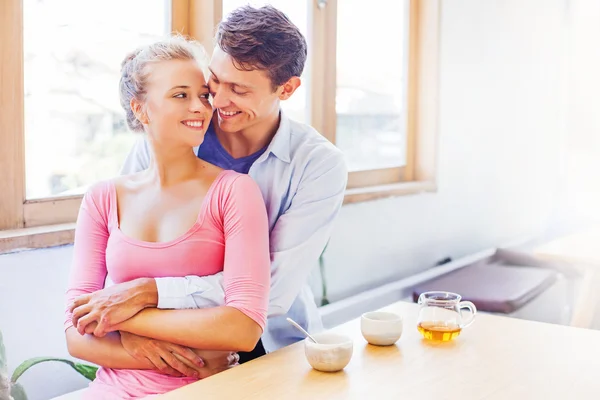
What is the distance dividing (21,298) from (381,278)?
6.01ft

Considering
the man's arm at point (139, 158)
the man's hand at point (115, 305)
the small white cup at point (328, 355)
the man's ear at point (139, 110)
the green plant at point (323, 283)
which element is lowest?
the green plant at point (323, 283)

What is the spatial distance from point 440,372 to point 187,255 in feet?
1.93

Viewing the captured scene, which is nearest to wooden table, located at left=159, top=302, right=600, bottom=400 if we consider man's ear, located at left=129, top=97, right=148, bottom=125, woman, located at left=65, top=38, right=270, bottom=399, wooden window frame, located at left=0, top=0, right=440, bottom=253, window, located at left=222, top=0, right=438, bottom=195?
woman, located at left=65, top=38, right=270, bottom=399

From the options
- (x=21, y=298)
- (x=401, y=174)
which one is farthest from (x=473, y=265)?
(x=21, y=298)

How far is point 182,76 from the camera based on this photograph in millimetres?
1691

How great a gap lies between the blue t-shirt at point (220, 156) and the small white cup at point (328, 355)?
679 millimetres

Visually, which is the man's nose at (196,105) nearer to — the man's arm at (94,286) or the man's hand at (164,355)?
the man's arm at (94,286)

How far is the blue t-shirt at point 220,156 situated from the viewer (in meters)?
1.96

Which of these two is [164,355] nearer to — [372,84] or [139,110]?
[139,110]

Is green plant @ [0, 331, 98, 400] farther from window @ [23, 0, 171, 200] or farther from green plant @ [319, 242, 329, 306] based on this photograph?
green plant @ [319, 242, 329, 306]

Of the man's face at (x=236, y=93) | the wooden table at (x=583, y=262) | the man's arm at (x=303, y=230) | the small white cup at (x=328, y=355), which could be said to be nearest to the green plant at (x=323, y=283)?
the wooden table at (x=583, y=262)

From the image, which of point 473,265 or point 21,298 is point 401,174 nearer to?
point 473,265

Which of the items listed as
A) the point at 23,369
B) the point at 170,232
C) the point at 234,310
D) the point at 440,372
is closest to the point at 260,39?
the point at 170,232

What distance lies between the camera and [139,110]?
173 cm
